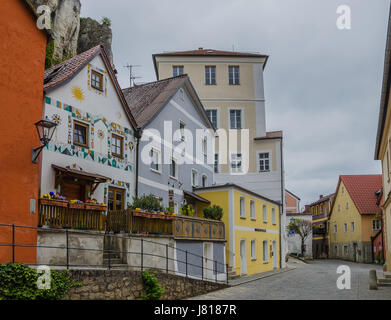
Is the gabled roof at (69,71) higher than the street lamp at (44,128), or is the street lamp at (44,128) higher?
the gabled roof at (69,71)

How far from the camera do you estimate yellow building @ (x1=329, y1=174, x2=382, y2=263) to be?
46750 millimetres

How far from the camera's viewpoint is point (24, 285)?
10.1 metres

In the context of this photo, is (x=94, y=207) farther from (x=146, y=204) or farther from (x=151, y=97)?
(x=151, y=97)

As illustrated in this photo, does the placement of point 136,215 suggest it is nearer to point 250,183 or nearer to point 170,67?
point 250,183

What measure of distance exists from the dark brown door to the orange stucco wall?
6394 millimetres

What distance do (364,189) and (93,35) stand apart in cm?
3192

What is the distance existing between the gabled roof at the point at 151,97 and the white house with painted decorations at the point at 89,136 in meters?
2.11

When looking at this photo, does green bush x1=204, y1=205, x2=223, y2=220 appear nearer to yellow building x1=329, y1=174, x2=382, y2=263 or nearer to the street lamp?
the street lamp

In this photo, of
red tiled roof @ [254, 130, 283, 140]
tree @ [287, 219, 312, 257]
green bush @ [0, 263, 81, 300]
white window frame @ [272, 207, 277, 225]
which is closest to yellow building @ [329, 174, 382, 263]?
tree @ [287, 219, 312, 257]

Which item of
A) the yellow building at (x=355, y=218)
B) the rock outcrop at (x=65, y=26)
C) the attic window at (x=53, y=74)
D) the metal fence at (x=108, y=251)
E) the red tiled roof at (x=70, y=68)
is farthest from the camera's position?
the yellow building at (x=355, y=218)

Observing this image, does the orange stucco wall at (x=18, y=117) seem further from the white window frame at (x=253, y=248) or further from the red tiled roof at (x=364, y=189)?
the red tiled roof at (x=364, y=189)

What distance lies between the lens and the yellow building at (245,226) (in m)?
25.7

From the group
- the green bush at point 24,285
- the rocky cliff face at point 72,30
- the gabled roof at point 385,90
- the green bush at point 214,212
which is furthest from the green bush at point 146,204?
the rocky cliff face at point 72,30
